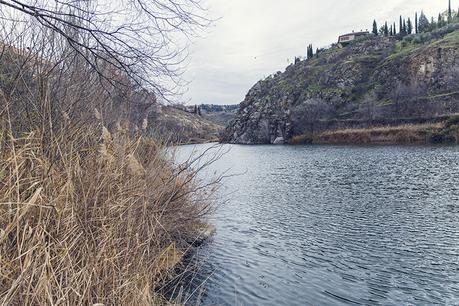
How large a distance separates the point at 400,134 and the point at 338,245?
2092 inches

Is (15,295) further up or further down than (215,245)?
further up

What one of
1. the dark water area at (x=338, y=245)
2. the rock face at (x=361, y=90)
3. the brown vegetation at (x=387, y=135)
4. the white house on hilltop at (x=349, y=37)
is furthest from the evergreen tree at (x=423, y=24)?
the dark water area at (x=338, y=245)

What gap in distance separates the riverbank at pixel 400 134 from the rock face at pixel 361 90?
465cm

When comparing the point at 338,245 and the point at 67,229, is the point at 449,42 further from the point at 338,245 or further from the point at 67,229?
the point at 67,229

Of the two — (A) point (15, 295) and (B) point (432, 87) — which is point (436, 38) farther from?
(A) point (15, 295)

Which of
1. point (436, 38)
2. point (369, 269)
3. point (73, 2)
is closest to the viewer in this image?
point (73, 2)

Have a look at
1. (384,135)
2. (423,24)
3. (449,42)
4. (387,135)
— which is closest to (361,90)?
(449,42)

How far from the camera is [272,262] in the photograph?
11.2m

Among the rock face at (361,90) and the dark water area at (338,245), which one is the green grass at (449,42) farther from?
the dark water area at (338,245)

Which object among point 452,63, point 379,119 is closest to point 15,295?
point 379,119

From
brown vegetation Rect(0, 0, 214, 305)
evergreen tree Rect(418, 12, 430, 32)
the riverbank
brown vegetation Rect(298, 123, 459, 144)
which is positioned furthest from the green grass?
brown vegetation Rect(0, 0, 214, 305)

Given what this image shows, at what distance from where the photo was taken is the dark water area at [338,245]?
9.02m

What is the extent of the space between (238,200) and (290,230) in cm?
690

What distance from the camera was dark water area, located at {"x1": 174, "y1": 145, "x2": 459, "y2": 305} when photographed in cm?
902
